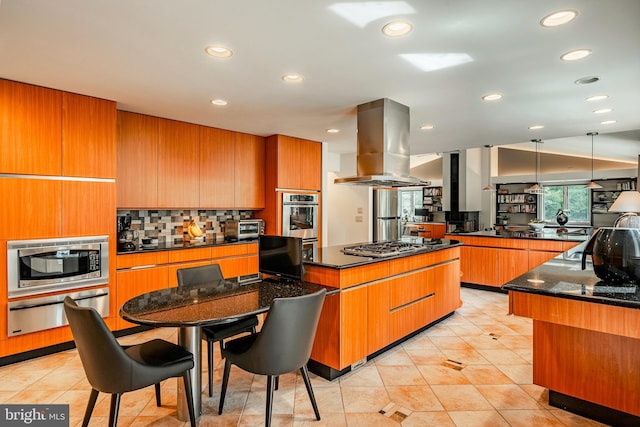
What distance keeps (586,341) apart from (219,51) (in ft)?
10.1

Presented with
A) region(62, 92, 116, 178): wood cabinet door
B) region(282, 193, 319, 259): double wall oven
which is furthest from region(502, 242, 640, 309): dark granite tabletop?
region(62, 92, 116, 178): wood cabinet door

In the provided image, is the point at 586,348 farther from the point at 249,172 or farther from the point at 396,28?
the point at 249,172

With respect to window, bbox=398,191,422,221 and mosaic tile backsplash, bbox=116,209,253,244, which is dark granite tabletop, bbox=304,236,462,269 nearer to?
mosaic tile backsplash, bbox=116,209,253,244

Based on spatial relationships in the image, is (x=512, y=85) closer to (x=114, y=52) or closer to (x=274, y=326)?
(x=274, y=326)

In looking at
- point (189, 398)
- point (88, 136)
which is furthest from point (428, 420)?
point (88, 136)

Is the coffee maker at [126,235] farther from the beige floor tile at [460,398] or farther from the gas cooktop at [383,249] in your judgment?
the beige floor tile at [460,398]

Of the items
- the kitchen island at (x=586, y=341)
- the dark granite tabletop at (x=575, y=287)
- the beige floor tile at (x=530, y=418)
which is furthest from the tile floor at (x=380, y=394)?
the dark granite tabletop at (x=575, y=287)

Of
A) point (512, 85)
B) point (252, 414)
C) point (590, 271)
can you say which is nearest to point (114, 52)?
point (252, 414)

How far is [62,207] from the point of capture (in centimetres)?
326

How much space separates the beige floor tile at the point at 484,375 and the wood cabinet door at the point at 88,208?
360 cm

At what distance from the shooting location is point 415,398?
2498mm

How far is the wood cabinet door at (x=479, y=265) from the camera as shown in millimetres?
5473

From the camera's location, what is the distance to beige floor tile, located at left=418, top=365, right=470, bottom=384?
2.75 meters

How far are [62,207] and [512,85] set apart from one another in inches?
169
